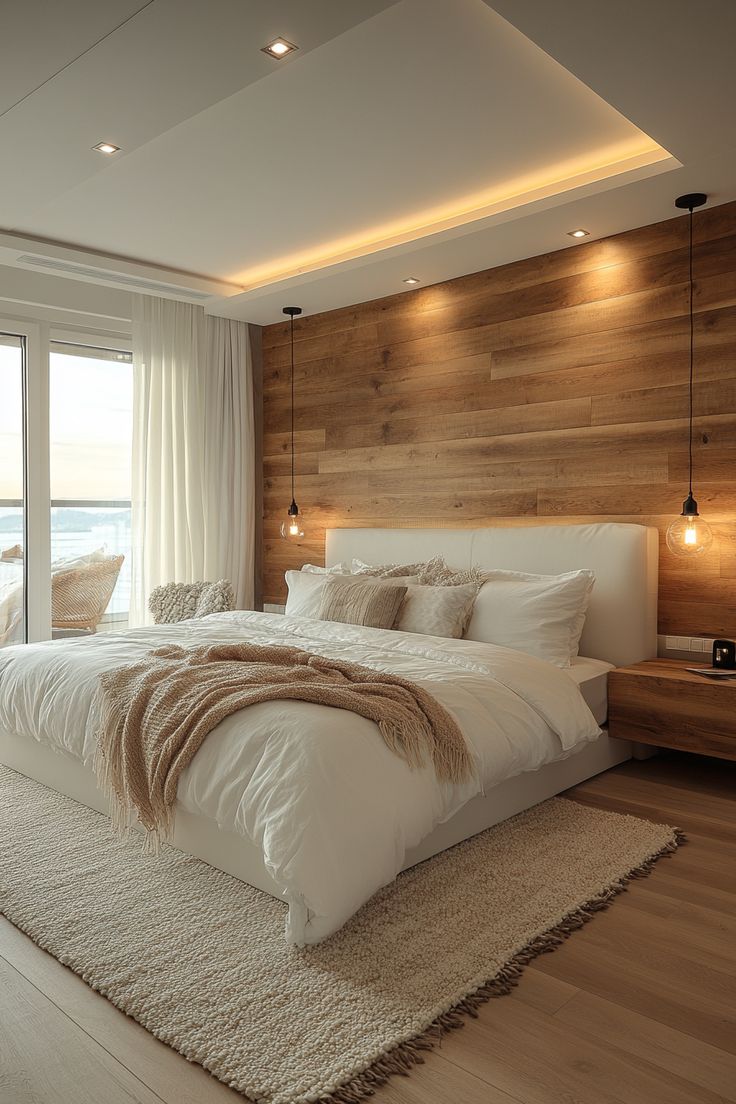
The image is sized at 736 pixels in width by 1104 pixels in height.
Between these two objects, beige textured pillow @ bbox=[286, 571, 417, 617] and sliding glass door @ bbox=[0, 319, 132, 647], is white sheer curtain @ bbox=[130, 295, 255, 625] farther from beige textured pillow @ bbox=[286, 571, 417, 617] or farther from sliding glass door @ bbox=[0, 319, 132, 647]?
beige textured pillow @ bbox=[286, 571, 417, 617]

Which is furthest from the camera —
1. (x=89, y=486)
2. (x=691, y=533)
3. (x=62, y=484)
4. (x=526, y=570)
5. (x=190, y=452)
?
(x=190, y=452)

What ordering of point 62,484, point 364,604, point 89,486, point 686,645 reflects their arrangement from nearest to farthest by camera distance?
point 686,645 < point 364,604 < point 62,484 < point 89,486

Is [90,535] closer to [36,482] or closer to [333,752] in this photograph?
[36,482]

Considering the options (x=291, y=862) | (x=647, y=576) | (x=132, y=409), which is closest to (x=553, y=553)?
(x=647, y=576)

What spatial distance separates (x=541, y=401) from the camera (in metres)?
4.38

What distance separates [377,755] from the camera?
2.37m

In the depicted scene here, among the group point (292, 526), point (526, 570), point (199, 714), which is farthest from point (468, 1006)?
point (292, 526)

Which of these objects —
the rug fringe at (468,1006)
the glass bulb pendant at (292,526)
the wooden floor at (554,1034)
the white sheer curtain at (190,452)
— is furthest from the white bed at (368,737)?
the white sheer curtain at (190,452)

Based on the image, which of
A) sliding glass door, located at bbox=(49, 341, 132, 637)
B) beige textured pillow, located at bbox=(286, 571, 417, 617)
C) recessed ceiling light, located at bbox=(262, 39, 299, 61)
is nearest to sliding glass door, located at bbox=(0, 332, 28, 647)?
sliding glass door, located at bbox=(49, 341, 132, 637)

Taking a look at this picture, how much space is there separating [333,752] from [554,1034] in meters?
0.84

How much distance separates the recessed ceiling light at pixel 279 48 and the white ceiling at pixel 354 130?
0.03 m

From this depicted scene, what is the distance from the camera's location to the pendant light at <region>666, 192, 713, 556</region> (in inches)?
141

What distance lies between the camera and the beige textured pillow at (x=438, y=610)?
3924 mm

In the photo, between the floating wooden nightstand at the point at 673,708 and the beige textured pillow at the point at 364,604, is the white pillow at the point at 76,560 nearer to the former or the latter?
the beige textured pillow at the point at 364,604
